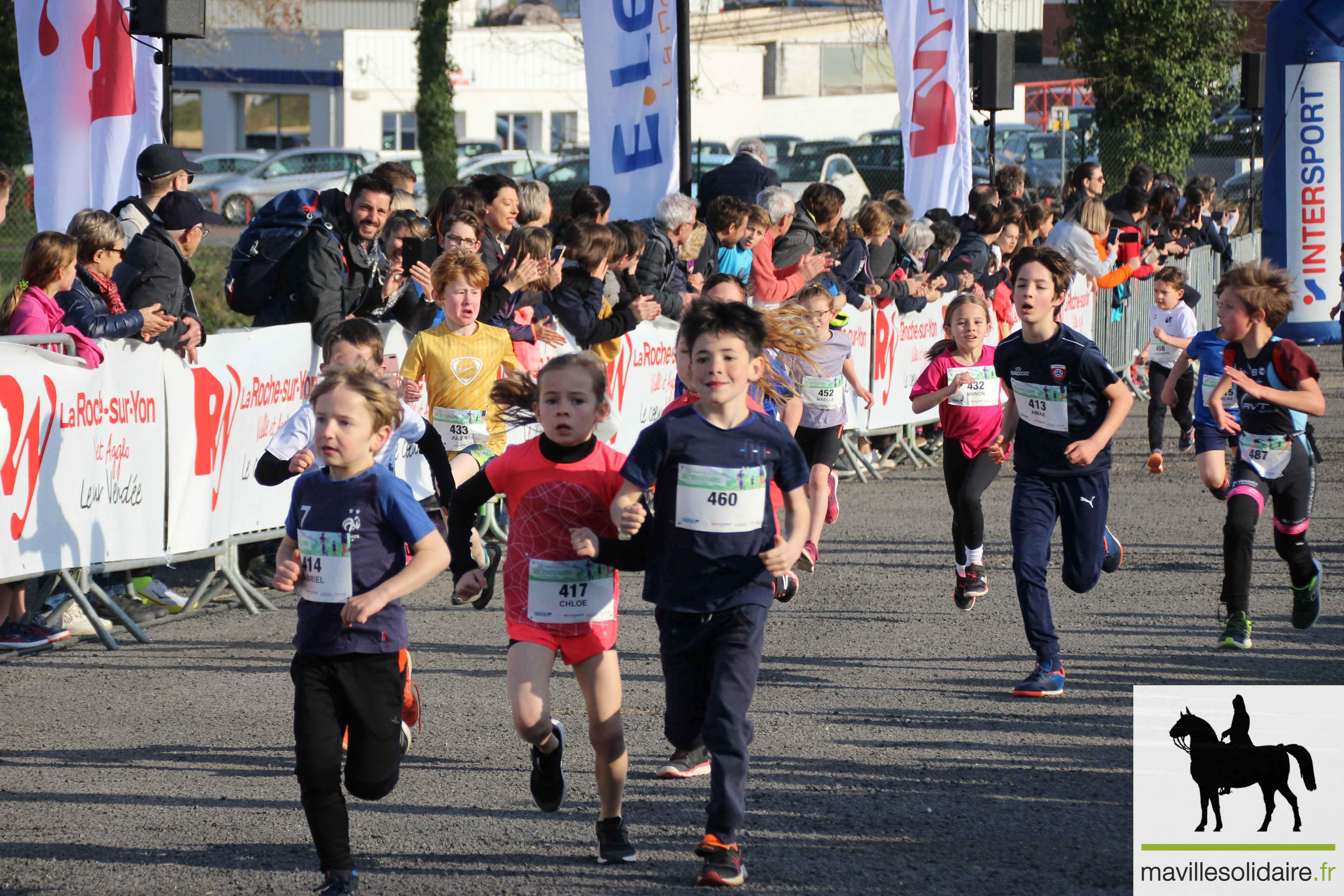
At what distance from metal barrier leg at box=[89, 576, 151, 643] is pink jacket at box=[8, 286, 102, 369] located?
102cm

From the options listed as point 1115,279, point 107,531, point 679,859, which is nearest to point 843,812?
point 679,859

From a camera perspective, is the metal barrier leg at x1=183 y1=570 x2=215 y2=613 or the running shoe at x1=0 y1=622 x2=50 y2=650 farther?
the metal barrier leg at x1=183 y1=570 x2=215 y2=613

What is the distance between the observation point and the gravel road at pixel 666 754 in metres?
4.79

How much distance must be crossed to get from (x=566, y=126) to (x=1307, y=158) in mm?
32106

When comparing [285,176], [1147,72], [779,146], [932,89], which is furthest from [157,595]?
[285,176]

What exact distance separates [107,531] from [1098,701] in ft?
14.8

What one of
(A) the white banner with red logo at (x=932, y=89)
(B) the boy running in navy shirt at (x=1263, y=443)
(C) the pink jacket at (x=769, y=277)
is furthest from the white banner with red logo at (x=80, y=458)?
(A) the white banner with red logo at (x=932, y=89)

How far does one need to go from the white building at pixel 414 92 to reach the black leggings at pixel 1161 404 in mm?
31763

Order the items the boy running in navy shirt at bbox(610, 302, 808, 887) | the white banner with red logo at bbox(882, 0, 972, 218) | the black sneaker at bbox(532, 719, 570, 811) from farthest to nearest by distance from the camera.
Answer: the white banner with red logo at bbox(882, 0, 972, 218) < the black sneaker at bbox(532, 719, 570, 811) < the boy running in navy shirt at bbox(610, 302, 808, 887)

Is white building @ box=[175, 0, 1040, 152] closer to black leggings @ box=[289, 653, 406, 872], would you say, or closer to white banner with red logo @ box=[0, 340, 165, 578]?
white banner with red logo @ box=[0, 340, 165, 578]

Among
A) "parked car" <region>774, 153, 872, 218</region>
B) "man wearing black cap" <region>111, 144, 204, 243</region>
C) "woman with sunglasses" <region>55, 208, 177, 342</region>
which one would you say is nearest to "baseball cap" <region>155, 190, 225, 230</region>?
"woman with sunglasses" <region>55, 208, 177, 342</region>

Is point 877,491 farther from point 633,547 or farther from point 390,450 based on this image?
point 633,547

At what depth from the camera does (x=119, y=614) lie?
25.1 feet

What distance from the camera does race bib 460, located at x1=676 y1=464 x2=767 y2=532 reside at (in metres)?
4.81
